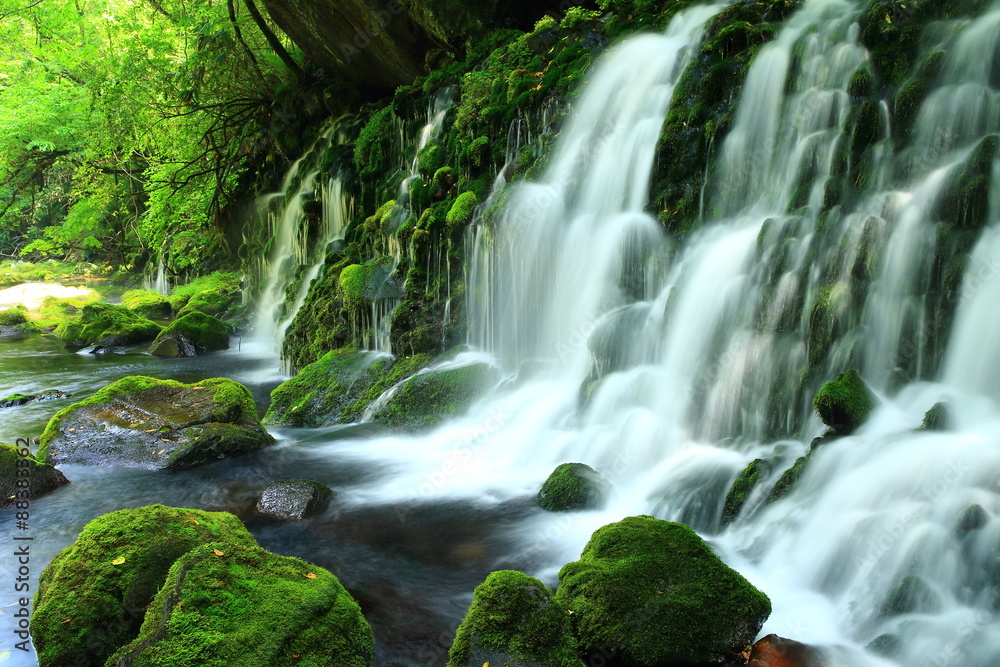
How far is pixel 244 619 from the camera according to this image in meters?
3.56

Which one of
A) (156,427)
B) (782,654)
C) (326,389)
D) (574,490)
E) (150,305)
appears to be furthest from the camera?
(150,305)

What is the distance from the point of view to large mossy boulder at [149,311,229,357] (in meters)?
13.8

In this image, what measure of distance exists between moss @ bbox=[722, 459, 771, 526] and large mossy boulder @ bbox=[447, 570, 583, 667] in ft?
6.72

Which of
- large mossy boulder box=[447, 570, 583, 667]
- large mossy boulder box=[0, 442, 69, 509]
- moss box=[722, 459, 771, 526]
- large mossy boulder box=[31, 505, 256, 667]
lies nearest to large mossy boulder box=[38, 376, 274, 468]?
large mossy boulder box=[0, 442, 69, 509]

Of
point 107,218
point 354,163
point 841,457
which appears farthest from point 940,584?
point 107,218

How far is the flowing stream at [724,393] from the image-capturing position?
436 centimetres

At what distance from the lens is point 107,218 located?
2627 centimetres

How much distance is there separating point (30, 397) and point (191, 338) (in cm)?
400

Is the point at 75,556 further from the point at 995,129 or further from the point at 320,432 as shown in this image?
the point at 995,129

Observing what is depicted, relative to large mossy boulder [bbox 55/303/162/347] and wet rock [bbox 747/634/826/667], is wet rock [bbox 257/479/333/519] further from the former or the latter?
large mossy boulder [bbox 55/303/162/347]

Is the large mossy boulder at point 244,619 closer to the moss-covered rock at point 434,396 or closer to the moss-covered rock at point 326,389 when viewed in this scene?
the moss-covered rock at point 434,396

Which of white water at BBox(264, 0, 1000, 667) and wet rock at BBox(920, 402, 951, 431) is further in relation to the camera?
wet rock at BBox(920, 402, 951, 431)

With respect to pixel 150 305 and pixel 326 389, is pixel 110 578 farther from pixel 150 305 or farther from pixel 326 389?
pixel 150 305

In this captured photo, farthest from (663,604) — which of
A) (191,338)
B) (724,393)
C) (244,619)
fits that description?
(191,338)
